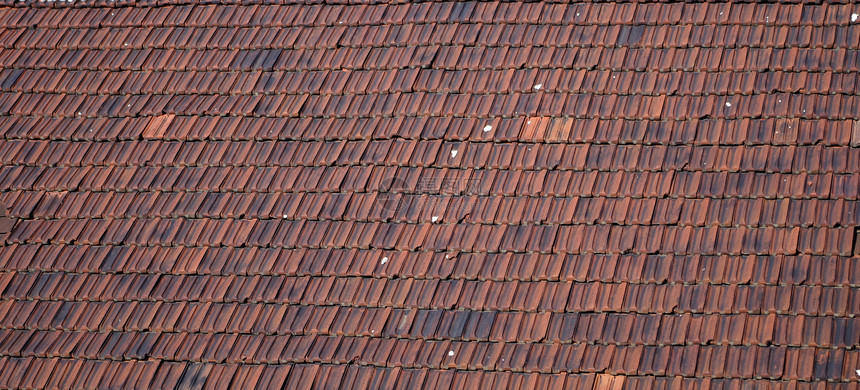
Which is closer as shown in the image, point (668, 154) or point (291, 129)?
point (668, 154)

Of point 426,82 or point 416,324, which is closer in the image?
point 416,324

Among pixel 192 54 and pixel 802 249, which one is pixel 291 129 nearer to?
pixel 192 54

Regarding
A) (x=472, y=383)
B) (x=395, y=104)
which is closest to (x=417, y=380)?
(x=472, y=383)

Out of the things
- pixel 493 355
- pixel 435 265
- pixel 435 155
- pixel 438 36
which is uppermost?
pixel 438 36

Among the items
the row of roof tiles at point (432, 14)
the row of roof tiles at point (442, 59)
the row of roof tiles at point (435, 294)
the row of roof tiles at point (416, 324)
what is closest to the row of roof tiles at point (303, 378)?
the row of roof tiles at point (416, 324)

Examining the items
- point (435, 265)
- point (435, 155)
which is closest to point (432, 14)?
point (435, 155)

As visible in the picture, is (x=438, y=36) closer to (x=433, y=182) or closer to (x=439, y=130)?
(x=439, y=130)

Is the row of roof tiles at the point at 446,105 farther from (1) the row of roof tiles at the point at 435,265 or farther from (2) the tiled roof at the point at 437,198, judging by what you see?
(1) the row of roof tiles at the point at 435,265
